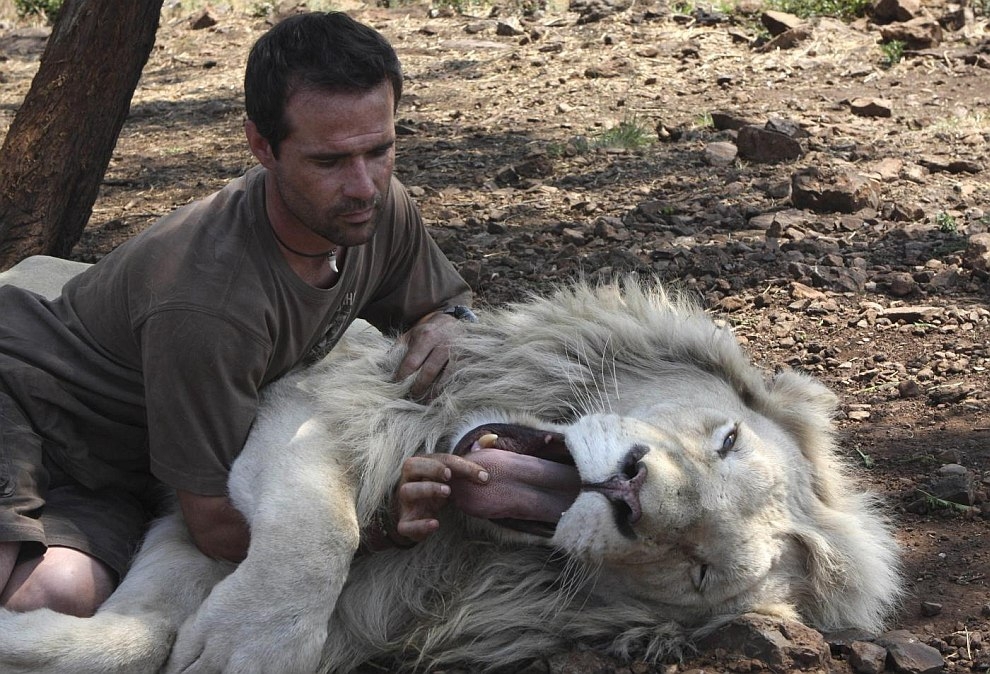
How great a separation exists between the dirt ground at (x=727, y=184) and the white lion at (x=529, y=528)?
1.73 feet

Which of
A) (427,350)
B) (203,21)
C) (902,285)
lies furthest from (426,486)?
(203,21)

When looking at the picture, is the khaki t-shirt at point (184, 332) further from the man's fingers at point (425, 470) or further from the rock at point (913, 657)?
the rock at point (913, 657)

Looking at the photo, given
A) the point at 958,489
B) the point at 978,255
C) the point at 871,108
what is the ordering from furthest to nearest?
the point at 871,108, the point at 978,255, the point at 958,489

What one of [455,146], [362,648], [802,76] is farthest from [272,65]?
[802,76]

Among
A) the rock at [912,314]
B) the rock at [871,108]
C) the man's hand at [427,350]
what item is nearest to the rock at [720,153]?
the rock at [871,108]

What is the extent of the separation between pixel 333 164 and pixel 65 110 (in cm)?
287

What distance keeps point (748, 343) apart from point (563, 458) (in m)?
2.09

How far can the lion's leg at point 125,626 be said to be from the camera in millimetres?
3184

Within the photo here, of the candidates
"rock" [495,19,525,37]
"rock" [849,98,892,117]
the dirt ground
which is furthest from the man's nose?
"rock" [495,19,525,37]

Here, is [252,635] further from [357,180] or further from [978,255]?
[978,255]

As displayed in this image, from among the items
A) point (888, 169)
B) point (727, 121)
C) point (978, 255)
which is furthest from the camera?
point (727, 121)

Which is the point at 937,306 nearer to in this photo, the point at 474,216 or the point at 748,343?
the point at 748,343

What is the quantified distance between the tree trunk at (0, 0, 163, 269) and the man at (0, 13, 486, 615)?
80.6 inches

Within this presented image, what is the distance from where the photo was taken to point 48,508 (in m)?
3.78
